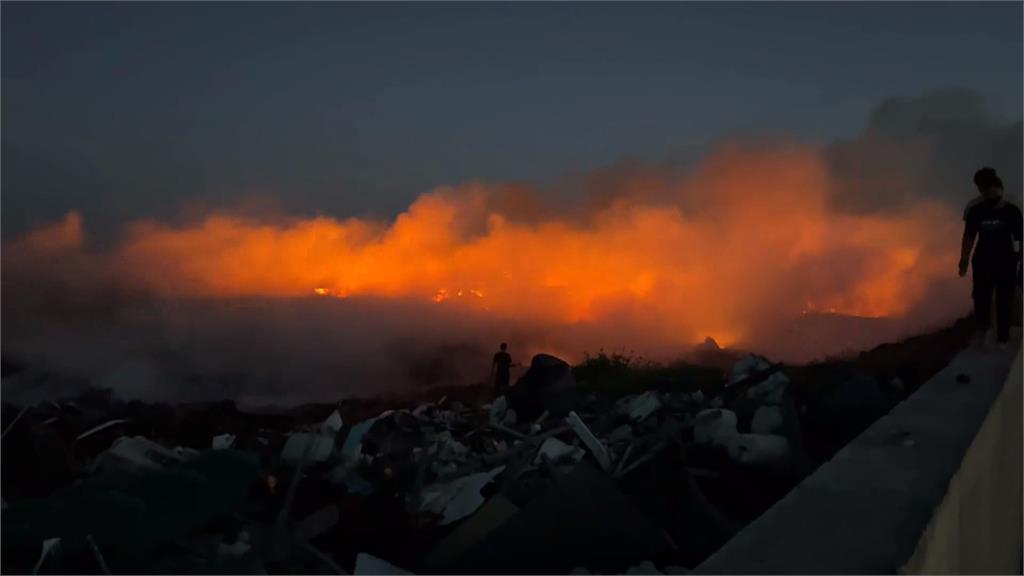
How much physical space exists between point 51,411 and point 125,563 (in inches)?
87.8

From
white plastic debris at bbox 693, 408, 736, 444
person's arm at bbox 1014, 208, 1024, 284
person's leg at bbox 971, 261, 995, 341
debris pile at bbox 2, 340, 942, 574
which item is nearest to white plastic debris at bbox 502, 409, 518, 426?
debris pile at bbox 2, 340, 942, 574

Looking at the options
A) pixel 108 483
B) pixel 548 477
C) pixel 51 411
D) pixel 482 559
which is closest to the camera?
pixel 482 559

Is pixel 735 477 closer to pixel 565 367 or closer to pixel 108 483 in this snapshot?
pixel 565 367

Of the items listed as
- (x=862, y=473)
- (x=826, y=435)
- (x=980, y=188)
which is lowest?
(x=826, y=435)

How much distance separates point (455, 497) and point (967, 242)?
14.8 ft

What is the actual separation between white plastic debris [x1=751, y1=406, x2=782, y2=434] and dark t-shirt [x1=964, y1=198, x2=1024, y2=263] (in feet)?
8.41

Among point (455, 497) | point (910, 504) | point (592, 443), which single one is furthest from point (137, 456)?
point (910, 504)

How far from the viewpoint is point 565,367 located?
5.78 m

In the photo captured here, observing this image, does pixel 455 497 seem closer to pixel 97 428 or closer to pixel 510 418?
pixel 510 418

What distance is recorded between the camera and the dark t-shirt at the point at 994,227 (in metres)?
5.99

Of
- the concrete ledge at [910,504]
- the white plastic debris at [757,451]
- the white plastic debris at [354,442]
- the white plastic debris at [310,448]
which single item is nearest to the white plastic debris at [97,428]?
the white plastic debris at [310,448]

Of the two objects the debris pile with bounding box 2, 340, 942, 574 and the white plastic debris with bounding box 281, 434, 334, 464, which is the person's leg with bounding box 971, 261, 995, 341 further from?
the white plastic debris with bounding box 281, 434, 334, 464

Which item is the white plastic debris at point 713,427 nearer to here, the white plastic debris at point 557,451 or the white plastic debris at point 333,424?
the white plastic debris at point 557,451

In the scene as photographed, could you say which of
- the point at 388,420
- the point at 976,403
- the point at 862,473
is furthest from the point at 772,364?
the point at 862,473
